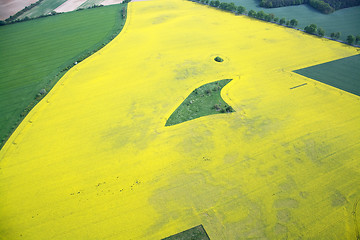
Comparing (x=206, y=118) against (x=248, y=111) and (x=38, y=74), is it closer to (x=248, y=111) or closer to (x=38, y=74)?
(x=248, y=111)

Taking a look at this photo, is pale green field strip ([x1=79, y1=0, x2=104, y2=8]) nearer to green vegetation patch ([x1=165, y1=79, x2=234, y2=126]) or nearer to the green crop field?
the green crop field

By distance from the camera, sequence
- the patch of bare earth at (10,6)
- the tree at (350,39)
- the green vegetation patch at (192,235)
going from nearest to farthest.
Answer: the green vegetation patch at (192,235), the tree at (350,39), the patch of bare earth at (10,6)

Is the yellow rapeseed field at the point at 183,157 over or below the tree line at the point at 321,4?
below

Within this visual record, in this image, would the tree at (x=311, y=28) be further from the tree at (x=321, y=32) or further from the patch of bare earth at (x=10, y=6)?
the patch of bare earth at (x=10, y=6)

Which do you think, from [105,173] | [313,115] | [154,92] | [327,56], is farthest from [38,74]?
[327,56]

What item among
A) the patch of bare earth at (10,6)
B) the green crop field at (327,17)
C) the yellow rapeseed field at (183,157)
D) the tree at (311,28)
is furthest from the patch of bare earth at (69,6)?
the tree at (311,28)

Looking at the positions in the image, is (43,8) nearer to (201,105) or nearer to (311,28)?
(201,105)

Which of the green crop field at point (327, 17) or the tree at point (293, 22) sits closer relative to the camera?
the green crop field at point (327, 17)
